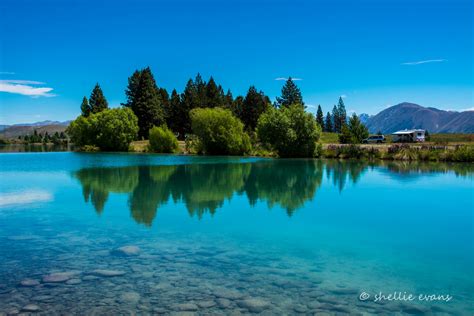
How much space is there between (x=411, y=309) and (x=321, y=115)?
123 metres

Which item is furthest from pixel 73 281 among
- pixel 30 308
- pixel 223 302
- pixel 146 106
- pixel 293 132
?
pixel 146 106

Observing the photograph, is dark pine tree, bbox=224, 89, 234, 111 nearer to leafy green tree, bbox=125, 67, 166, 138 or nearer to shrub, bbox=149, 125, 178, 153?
leafy green tree, bbox=125, 67, 166, 138

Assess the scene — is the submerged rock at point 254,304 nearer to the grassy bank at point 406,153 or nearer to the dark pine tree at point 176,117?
the grassy bank at point 406,153

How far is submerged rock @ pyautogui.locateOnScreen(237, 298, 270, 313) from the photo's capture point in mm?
7026

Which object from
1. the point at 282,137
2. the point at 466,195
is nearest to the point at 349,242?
the point at 466,195

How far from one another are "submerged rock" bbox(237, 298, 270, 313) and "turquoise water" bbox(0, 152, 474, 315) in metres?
0.02

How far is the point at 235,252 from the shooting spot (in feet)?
34.8

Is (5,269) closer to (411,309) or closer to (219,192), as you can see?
(411,309)

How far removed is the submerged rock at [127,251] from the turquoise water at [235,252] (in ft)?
0.10

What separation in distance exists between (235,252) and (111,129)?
219 feet

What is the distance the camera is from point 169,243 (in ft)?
37.4

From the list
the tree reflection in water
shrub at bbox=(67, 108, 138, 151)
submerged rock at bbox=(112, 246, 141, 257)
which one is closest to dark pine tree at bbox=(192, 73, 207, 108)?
shrub at bbox=(67, 108, 138, 151)

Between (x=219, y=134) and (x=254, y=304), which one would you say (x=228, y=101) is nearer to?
(x=219, y=134)
